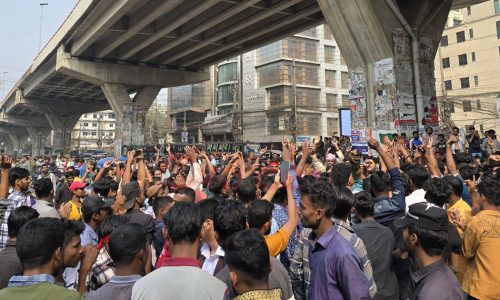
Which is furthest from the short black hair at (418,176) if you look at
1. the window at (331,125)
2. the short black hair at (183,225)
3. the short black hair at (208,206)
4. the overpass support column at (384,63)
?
the window at (331,125)

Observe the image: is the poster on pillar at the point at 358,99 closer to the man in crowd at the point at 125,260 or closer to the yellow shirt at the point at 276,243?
the yellow shirt at the point at 276,243

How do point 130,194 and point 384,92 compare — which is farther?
point 384,92

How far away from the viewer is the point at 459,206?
3.43m

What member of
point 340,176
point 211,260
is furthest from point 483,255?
point 211,260

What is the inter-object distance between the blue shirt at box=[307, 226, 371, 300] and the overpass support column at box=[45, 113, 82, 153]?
47.4 m

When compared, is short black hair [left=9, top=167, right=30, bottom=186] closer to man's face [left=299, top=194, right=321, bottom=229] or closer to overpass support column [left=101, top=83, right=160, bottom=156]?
man's face [left=299, top=194, right=321, bottom=229]

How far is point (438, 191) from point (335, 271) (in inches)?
63.3

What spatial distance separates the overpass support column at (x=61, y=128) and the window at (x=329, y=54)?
1316 inches

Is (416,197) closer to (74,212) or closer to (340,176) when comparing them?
(340,176)

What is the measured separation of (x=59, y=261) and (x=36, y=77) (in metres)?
35.2

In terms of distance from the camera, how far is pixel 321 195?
2.42 meters

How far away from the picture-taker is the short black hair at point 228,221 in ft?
8.25

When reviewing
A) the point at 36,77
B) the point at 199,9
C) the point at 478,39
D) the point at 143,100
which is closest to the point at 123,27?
the point at 199,9

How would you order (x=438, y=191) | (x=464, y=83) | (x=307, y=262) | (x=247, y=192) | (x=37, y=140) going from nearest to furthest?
(x=307, y=262), (x=438, y=191), (x=247, y=192), (x=464, y=83), (x=37, y=140)
